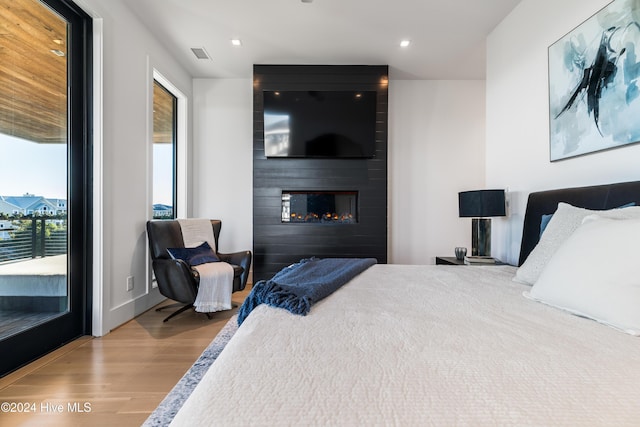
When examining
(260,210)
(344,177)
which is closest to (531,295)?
(344,177)

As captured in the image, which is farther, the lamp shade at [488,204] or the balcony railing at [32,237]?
the lamp shade at [488,204]

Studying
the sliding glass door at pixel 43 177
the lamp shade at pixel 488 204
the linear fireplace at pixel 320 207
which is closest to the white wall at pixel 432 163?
the linear fireplace at pixel 320 207

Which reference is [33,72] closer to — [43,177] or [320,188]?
[43,177]

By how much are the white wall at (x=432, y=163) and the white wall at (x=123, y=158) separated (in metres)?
3.00

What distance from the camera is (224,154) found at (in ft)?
13.8

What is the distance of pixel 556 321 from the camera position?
0.94 metres

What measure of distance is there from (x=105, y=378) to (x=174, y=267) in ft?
3.39

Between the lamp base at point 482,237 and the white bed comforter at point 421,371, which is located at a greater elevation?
the lamp base at point 482,237

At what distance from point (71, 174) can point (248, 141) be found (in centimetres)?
225

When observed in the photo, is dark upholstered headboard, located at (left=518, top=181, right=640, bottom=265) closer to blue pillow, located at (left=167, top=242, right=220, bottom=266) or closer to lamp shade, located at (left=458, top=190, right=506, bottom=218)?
lamp shade, located at (left=458, top=190, right=506, bottom=218)

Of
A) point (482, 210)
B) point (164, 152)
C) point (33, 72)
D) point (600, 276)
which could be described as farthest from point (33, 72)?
point (482, 210)

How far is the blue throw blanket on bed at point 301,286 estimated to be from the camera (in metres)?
1.04

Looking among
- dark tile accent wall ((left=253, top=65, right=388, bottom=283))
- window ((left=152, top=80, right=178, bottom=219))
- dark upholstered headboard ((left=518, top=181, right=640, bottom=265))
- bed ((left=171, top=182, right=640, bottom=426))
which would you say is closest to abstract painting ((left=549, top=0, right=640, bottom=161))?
dark upholstered headboard ((left=518, top=181, right=640, bottom=265))

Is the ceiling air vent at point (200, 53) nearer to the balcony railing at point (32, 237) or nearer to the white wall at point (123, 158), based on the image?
the white wall at point (123, 158)
